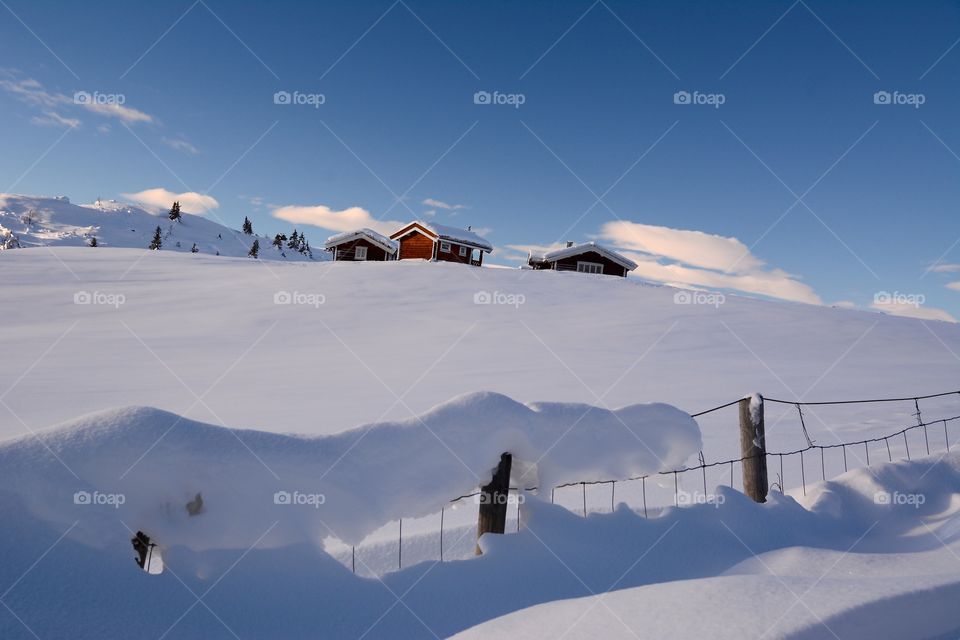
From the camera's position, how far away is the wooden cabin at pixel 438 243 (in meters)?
38.9

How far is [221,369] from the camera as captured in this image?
12.1m

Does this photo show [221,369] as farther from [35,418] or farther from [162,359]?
[35,418]

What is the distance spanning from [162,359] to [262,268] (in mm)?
17679

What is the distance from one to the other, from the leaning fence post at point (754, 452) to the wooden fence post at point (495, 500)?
2.31 metres

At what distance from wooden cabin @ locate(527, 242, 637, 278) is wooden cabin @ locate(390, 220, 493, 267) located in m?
5.28

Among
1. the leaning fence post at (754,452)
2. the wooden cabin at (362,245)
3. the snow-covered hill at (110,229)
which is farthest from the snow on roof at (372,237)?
the snow-covered hill at (110,229)

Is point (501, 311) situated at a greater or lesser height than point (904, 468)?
greater

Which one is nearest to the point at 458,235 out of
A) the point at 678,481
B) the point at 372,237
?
the point at 372,237

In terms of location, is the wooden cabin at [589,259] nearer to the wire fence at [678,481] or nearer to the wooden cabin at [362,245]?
the wooden cabin at [362,245]

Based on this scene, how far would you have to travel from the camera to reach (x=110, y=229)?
85.8 meters

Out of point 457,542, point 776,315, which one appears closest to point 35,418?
point 457,542

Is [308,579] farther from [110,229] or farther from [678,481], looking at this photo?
[110,229]

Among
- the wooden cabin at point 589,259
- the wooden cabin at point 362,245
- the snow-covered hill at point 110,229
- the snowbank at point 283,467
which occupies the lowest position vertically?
the snowbank at point 283,467

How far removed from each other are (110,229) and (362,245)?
65.7m
